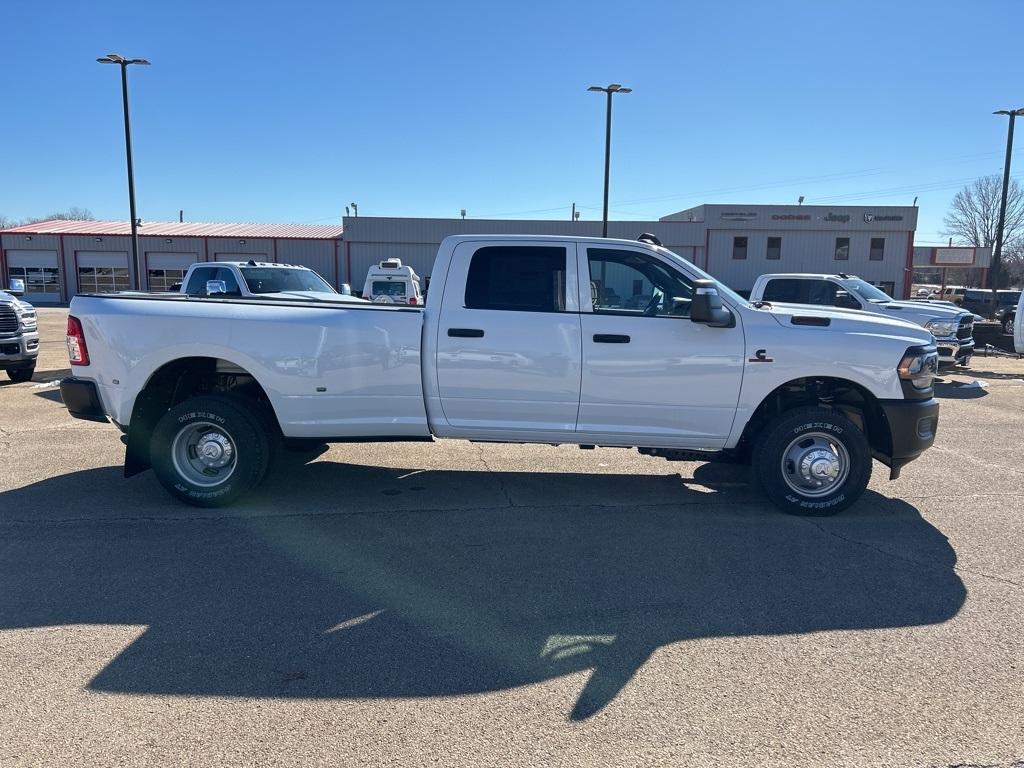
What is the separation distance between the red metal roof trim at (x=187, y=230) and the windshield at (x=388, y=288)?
88.7ft

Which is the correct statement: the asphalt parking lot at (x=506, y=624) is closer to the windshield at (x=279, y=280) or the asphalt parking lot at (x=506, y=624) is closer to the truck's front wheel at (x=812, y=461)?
the truck's front wheel at (x=812, y=461)

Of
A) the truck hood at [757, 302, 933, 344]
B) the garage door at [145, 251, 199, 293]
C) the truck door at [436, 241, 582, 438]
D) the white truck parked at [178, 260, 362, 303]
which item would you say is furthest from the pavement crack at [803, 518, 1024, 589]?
the garage door at [145, 251, 199, 293]

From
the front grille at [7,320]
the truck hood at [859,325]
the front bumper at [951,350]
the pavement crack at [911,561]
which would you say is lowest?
the pavement crack at [911,561]

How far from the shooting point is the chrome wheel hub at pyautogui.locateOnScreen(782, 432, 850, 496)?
5551mm

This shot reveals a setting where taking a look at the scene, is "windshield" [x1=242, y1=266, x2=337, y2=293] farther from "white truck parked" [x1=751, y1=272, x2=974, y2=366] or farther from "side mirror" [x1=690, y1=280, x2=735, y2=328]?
"side mirror" [x1=690, y1=280, x2=735, y2=328]

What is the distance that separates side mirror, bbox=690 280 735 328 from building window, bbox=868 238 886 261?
4611 cm

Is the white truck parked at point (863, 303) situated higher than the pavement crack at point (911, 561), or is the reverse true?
the white truck parked at point (863, 303)

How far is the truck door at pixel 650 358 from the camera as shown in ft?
17.8

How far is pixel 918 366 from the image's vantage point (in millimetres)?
5418

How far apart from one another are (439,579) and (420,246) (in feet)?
134

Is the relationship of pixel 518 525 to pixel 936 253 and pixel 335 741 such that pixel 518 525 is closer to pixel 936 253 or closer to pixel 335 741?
pixel 335 741

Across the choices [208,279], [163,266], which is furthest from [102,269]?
[208,279]

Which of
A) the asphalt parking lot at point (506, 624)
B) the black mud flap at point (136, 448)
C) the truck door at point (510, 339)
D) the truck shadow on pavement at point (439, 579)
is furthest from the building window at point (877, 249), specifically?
the black mud flap at point (136, 448)

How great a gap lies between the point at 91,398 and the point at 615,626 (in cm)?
442
